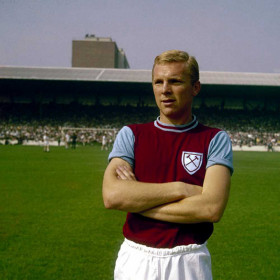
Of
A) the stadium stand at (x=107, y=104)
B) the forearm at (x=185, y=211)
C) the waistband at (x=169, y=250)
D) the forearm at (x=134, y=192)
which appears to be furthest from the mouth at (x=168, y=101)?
the stadium stand at (x=107, y=104)

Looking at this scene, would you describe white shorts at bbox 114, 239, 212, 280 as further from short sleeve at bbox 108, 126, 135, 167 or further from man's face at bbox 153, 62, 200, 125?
man's face at bbox 153, 62, 200, 125

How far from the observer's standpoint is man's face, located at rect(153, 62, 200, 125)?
7.29 ft

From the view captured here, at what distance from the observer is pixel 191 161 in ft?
7.30

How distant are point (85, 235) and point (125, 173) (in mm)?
4891

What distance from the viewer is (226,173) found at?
2285 millimetres

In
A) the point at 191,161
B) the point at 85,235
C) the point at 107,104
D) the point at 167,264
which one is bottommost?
the point at 85,235

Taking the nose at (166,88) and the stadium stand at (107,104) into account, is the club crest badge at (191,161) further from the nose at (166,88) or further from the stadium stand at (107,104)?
the stadium stand at (107,104)

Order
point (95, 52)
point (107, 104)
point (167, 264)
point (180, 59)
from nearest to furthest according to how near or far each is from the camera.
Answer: point (167, 264)
point (180, 59)
point (107, 104)
point (95, 52)

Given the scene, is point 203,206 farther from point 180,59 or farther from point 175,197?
point 180,59

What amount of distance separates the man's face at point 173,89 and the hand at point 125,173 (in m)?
Answer: 0.42

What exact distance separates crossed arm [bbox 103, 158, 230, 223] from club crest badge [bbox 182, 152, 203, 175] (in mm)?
83

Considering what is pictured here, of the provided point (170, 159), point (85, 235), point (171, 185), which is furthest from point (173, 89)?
point (85, 235)

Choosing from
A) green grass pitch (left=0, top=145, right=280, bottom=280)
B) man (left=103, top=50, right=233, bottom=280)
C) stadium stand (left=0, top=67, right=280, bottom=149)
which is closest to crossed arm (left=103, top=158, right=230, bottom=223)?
man (left=103, top=50, right=233, bottom=280)

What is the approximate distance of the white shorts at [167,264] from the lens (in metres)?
2.09
